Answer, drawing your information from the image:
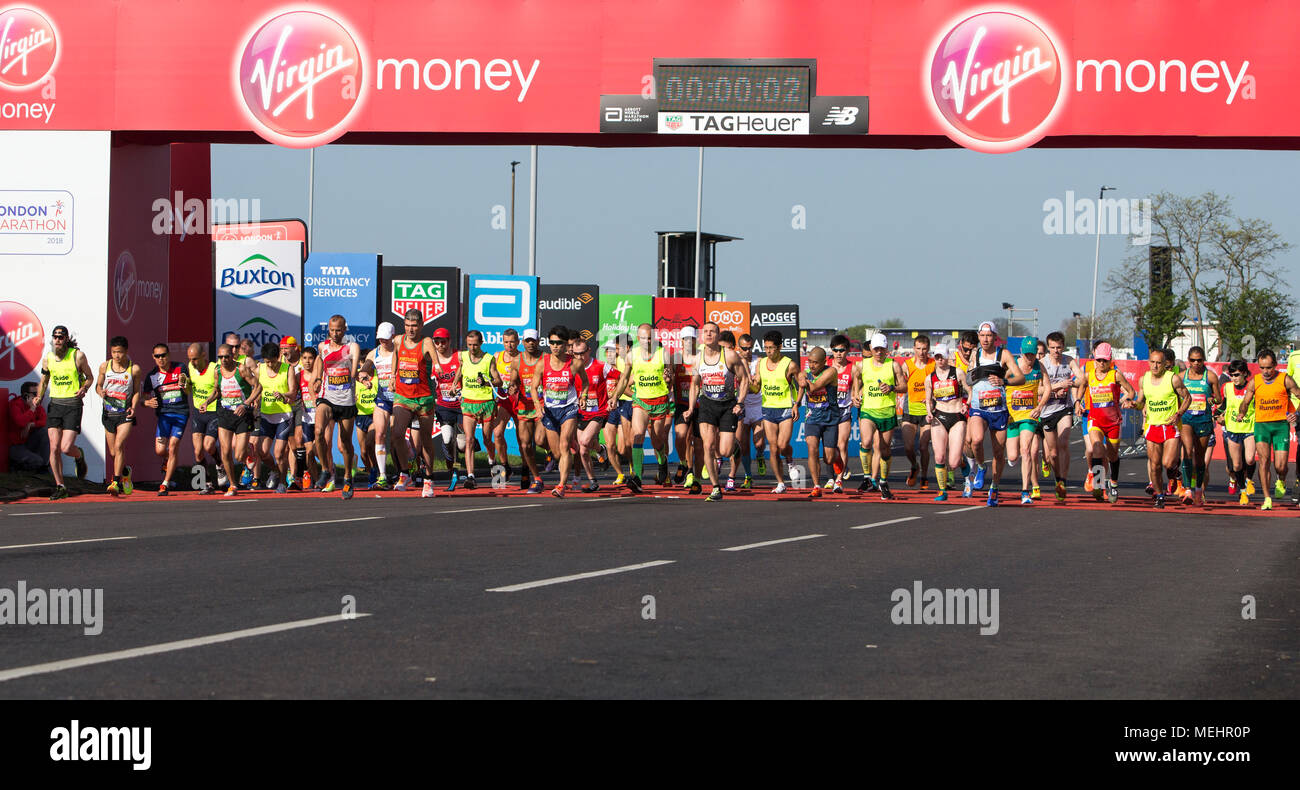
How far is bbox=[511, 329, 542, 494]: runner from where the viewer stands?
19219 mm

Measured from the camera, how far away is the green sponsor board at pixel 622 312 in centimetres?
3334

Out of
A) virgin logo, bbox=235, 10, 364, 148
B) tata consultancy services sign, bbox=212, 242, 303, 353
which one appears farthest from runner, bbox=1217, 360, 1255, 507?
tata consultancy services sign, bbox=212, 242, 303, 353

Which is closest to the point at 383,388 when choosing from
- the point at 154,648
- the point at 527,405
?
the point at 527,405

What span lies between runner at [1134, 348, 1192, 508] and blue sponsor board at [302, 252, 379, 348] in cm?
1374

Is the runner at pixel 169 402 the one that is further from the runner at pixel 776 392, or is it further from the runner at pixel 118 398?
the runner at pixel 776 392

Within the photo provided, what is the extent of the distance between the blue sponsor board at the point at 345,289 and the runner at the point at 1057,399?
12.9 meters

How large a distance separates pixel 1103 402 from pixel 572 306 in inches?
577

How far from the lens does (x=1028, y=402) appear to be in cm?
1794

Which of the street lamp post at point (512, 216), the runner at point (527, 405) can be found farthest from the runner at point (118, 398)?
the street lamp post at point (512, 216)
